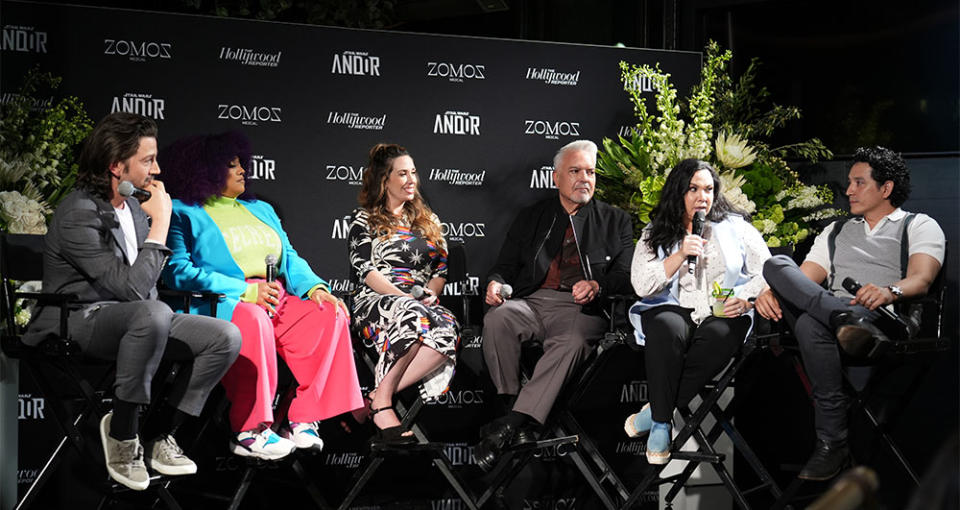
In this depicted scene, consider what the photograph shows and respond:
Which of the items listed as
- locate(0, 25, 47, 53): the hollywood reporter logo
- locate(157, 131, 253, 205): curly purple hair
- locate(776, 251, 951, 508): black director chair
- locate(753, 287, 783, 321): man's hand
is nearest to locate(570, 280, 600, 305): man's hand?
locate(753, 287, 783, 321): man's hand

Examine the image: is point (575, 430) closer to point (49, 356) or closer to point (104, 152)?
point (49, 356)

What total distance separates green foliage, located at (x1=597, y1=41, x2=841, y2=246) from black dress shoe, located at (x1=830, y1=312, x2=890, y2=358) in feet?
3.38

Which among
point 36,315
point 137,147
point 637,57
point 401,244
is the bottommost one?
point 36,315

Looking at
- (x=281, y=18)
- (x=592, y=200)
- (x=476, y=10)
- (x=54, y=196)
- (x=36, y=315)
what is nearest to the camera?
(x=36, y=315)

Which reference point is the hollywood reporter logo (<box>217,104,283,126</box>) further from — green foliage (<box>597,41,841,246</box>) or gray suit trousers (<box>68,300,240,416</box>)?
green foliage (<box>597,41,841,246</box>)

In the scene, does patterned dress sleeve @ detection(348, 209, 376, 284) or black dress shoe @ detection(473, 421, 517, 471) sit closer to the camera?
black dress shoe @ detection(473, 421, 517, 471)

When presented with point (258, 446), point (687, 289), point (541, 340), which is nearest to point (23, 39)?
point (258, 446)

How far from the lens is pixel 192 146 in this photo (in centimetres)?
410

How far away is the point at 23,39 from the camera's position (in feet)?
13.4

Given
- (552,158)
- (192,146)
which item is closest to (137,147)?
(192,146)

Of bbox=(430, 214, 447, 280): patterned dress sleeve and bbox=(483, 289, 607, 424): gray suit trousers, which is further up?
bbox=(430, 214, 447, 280): patterned dress sleeve

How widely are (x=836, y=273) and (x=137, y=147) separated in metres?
2.95

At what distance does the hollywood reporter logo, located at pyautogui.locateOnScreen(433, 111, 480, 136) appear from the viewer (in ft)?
15.4

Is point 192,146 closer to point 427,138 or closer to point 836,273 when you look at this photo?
point 427,138
